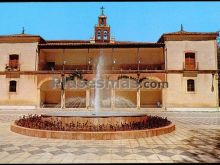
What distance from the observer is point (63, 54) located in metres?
31.1

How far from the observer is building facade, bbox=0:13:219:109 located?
27.5 metres

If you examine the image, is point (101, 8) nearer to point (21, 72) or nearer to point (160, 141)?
point (21, 72)

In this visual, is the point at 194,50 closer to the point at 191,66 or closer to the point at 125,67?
the point at 191,66

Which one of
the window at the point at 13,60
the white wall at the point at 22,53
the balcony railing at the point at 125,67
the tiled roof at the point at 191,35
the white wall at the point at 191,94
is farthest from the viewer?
the balcony railing at the point at 125,67

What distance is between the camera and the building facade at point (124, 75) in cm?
2755

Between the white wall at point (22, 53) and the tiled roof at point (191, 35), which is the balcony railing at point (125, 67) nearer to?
the white wall at point (22, 53)

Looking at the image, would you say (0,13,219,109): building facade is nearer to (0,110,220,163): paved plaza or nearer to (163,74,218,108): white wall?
(163,74,218,108): white wall

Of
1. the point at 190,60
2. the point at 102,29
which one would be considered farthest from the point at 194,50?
the point at 102,29

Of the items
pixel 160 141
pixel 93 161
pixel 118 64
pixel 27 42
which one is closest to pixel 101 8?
pixel 118 64

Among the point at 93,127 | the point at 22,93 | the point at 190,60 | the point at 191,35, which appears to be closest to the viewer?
the point at 93,127

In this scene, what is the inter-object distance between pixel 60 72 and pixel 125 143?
21.7 metres

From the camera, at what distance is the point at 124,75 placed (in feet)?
93.1

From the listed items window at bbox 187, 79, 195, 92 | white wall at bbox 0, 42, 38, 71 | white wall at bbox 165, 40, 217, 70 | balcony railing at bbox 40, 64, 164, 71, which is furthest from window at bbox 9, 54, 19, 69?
window at bbox 187, 79, 195, 92

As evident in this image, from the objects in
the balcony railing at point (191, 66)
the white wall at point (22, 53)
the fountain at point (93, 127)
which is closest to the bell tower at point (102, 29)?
the white wall at point (22, 53)
